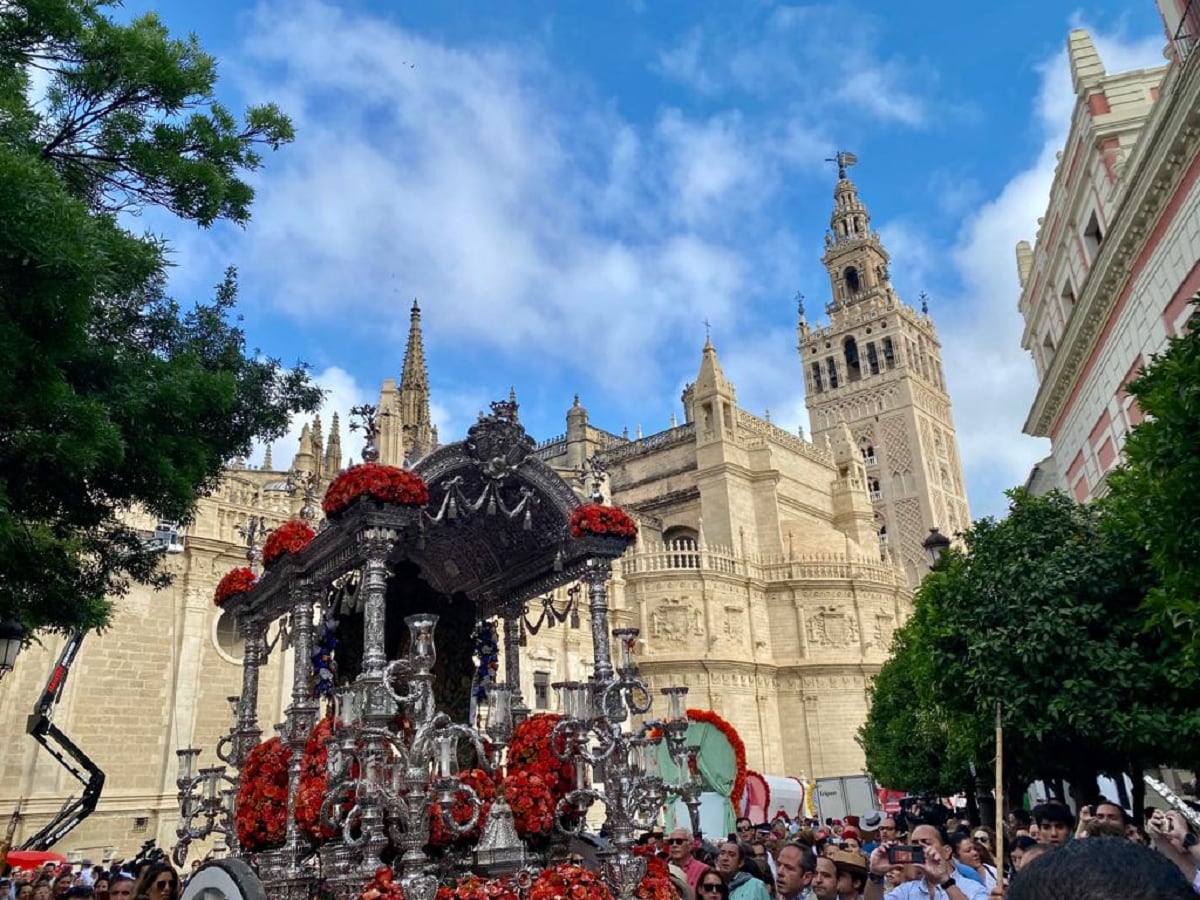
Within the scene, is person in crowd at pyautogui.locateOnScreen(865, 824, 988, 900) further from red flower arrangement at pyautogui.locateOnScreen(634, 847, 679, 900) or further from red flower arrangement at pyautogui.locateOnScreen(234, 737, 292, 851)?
red flower arrangement at pyautogui.locateOnScreen(234, 737, 292, 851)

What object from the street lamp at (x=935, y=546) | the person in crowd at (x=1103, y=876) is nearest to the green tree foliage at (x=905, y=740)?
the street lamp at (x=935, y=546)

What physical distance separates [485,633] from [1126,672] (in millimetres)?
8219

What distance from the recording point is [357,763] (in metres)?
7.55

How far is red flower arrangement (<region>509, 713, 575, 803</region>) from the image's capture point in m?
7.97

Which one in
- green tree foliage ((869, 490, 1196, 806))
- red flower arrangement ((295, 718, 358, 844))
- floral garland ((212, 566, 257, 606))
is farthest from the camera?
green tree foliage ((869, 490, 1196, 806))

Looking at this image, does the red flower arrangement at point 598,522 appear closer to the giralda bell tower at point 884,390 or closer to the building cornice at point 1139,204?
the building cornice at point 1139,204

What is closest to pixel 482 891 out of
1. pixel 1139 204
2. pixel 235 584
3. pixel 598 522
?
pixel 598 522

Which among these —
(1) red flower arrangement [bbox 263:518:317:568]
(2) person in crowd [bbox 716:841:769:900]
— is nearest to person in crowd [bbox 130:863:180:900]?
(1) red flower arrangement [bbox 263:518:317:568]

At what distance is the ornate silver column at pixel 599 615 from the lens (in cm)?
866

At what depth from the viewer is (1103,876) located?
148cm

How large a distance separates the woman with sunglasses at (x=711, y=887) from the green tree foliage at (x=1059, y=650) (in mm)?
6635

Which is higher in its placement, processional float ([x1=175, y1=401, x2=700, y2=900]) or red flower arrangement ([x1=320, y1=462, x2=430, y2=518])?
red flower arrangement ([x1=320, y1=462, x2=430, y2=518])

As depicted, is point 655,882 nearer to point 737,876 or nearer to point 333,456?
point 737,876

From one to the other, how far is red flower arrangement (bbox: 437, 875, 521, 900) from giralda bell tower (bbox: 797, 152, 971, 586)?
52033 millimetres
